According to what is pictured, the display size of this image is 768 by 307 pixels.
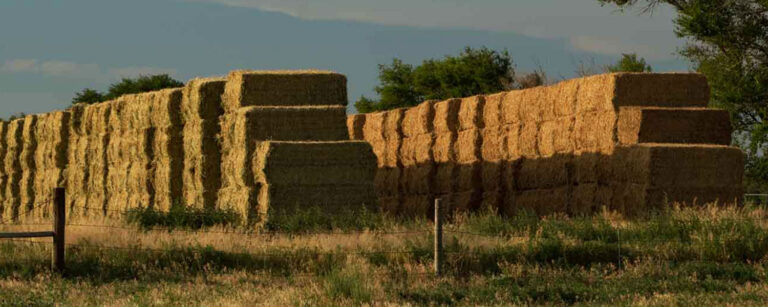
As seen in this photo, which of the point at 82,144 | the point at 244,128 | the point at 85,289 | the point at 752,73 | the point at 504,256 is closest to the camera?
the point at 85,289

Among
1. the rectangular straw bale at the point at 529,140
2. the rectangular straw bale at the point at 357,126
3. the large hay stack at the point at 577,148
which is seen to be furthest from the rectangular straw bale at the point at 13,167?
the rectangular straw bale at the point at 529,140

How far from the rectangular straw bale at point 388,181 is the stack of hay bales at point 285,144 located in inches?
448

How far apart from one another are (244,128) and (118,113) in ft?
31.9

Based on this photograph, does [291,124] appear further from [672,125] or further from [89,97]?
[89,97]

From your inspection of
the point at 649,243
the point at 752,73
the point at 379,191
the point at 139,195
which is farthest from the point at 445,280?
the point at 752,73

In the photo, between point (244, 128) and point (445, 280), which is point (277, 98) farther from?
point (445, 280)

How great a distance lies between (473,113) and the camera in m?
35.1

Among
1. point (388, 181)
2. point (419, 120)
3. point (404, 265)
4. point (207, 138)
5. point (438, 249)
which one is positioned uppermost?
point (419, 120)

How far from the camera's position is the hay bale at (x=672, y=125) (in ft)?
90.8

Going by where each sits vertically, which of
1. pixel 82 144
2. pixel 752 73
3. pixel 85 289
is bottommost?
pixel 85 289

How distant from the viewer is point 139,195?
3288 centimetres

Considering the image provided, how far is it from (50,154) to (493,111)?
52.7 feet

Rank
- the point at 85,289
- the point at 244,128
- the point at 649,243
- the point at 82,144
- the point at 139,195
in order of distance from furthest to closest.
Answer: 1. the point at 82,144
2. the point at 139,195
3. the point at 244,128
4. the point at 649,243
5. the point at 85,289

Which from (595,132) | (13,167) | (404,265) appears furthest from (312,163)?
(13,167)
